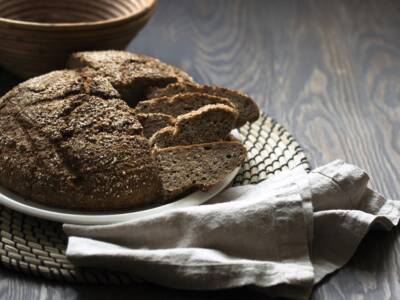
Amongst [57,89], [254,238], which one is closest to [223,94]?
[57,89]

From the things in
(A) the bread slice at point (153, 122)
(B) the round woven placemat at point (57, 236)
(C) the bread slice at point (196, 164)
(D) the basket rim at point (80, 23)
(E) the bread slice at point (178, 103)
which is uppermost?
(D) the basket rim at point (80, 23)

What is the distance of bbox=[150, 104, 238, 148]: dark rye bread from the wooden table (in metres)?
0.42

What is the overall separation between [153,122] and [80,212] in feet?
1.23

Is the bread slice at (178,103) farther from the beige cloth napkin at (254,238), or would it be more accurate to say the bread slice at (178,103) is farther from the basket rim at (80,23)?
the basket rim at (80,23)

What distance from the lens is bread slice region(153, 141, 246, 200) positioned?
1.92 metres

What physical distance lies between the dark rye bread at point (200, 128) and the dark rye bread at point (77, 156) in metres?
0.08

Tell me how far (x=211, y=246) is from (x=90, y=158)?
40 centimetres

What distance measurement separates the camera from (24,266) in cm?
171

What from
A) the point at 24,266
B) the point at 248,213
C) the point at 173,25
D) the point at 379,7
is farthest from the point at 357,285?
the point at 379,7

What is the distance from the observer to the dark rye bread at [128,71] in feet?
7.21

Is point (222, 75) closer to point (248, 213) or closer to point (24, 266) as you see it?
point (248, 213)

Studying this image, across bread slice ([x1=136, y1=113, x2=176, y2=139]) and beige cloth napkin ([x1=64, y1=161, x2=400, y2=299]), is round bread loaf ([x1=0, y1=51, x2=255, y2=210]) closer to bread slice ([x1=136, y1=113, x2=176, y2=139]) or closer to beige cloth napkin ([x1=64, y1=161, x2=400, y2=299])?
bread slice ([x1=136, y1=113, x2=176, y2=139])

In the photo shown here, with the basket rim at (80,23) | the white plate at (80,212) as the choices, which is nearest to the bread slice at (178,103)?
the white plate at (80,212)

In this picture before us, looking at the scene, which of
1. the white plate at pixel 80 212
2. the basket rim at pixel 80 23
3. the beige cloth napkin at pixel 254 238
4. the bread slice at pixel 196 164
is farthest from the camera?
the basket rim at pixel 80 23
